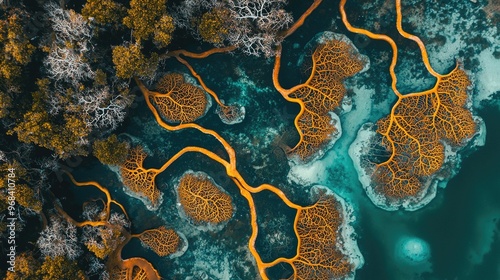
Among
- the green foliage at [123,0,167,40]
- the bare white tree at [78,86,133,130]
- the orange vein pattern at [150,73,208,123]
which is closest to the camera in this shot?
the green foliage at [123,0,167,40]

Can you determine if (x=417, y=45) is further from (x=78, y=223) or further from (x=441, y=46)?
(x=78, y=223)

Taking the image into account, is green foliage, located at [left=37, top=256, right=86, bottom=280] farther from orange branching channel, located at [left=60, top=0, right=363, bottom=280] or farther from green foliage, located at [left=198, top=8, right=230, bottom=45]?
green foliage, located at [left=198, top=8, right=230, bottom=45]

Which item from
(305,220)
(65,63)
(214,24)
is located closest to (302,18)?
(214,24)

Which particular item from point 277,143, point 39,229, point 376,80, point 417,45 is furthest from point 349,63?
point 39,229

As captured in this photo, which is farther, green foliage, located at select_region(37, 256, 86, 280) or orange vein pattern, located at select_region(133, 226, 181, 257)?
orange vein pattern, located at select_region(133, 226, 181, 257)

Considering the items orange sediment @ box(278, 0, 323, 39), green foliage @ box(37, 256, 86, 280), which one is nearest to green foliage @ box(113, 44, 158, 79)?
orange sediment @ box(278, 0, 323, 39)
